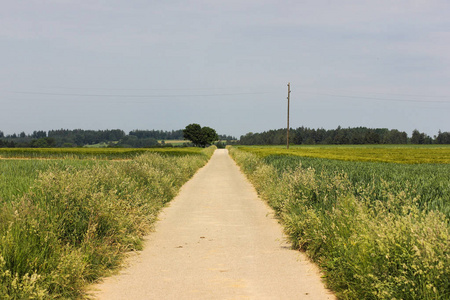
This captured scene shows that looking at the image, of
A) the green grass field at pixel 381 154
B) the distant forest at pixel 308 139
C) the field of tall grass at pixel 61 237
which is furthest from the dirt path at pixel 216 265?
the distant forest at pixel 308 139

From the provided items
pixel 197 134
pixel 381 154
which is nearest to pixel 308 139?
pixel 197 134

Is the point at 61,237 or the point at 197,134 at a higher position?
the point at 197,134

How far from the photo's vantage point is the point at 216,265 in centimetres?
720

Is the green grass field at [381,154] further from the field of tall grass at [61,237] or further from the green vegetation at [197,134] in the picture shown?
the green vegetation at [197,134]

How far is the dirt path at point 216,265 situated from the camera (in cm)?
591

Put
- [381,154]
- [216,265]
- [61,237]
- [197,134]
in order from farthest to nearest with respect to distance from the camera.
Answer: [197,134], [381,154], [216,265], [61,237]

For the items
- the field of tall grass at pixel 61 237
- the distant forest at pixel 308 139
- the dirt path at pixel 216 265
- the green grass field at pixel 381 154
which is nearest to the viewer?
the field of tall grass at pixel 61 237

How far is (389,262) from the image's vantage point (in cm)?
497

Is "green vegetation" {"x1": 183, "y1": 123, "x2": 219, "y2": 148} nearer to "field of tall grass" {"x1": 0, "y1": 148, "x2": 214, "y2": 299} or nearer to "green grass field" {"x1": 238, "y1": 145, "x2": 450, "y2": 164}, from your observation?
"green grass field" {"x1": 238, "y1": 145, "x2": 450, "y2": 164}

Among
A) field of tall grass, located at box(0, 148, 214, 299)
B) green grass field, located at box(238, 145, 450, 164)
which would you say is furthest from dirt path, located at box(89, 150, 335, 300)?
green grass field, located at box(238, 145, 450, 164)

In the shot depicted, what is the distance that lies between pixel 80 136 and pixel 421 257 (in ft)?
631

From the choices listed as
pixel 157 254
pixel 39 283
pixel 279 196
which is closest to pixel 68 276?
pixel 39 283

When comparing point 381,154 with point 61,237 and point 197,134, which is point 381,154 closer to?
point 61,237

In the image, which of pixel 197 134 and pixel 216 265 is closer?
pixel 216 265
